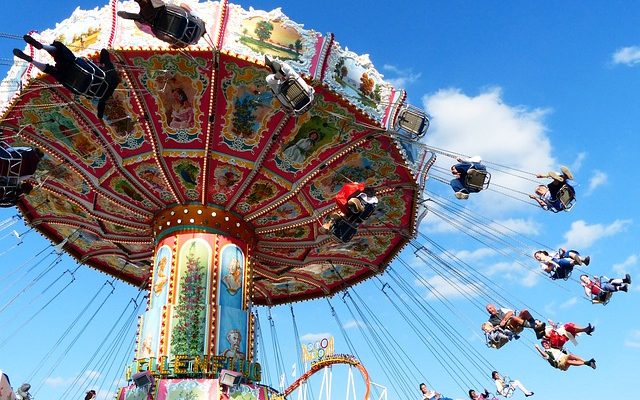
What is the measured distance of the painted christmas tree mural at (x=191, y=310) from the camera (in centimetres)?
1337

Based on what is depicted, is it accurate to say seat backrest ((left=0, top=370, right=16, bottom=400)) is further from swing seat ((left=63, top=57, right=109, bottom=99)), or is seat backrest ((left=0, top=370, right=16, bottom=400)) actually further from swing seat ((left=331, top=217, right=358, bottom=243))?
swing seat ((left=331, top=217, right=358, bottom=243))

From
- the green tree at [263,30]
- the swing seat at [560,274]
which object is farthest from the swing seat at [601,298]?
the green tree at [263,30]

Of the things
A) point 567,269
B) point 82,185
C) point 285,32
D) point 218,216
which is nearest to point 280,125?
point 285,32

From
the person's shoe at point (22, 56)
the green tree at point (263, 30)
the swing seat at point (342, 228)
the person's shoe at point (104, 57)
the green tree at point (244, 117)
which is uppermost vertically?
the green tree at point (263, 30)

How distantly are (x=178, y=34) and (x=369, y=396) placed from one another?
16680mm

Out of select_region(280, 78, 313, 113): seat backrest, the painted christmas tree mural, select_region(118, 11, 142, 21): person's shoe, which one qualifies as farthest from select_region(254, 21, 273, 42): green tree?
the painted christmas tree mural

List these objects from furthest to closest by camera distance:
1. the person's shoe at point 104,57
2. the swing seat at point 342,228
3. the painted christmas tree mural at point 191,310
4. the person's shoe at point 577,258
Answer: the person's shoe at point 577,258, the painted christmas tree mural at point 191,310, the swing seat at point 342,228, the person's shoe at point 104,57

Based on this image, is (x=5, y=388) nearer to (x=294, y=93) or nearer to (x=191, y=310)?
(x=191, y=310)

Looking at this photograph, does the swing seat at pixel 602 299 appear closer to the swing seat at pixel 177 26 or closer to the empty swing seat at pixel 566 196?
the empty swing seat at pixel 566 196

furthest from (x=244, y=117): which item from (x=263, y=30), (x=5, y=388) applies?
(x=5, y=388)

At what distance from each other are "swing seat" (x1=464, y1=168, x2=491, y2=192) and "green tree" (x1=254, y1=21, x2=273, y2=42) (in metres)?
4.51

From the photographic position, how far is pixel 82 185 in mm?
15289

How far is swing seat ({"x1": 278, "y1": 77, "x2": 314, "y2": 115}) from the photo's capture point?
35.4ft

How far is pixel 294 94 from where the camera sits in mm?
10836
